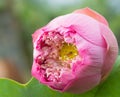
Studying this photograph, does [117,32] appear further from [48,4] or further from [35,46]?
[35,46]

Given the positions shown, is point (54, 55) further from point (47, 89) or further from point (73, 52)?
point (47, 89)

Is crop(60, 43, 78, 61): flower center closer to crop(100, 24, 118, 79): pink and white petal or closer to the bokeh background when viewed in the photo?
crop(100, 24, 118, 79): pink and white petal

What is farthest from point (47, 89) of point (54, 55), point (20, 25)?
point (20, 25)

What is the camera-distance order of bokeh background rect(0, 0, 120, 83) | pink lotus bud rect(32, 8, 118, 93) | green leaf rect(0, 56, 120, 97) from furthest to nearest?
bokeh background rect(0, 0, 120, 83), green leaf rect(0, 56, 120, 97), pink lotus bud rect(32, 8, 118, 93)

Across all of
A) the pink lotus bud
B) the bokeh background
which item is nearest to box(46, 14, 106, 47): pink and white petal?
the pink lotus bud

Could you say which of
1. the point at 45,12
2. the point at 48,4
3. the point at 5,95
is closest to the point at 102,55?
the point at 5,95

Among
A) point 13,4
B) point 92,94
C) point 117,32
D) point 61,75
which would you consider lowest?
point 117,32
